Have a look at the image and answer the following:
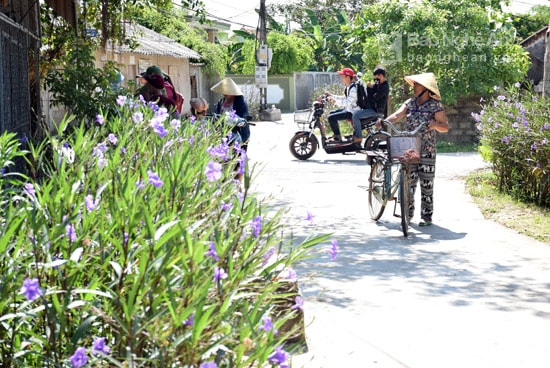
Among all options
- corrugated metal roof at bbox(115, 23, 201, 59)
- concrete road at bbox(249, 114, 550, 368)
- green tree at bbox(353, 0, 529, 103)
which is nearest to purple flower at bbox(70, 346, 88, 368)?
concrete road at bbox(249, 114, 550, 368)

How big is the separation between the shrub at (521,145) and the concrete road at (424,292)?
0.76 metres

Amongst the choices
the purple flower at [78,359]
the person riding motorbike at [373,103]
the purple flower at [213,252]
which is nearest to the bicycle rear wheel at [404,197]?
the purple flower at [213,252]

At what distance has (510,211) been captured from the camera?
1170 centimetres

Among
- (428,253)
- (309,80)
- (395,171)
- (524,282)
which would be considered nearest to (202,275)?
(524,282)

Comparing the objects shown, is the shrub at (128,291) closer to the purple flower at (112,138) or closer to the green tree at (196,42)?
the purple flower at (112,138)

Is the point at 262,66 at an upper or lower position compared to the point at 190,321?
upper

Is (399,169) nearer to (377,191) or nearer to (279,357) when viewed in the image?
(377,191)

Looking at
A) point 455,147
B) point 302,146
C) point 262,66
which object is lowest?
point 455,147

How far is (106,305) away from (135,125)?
349 centimetres

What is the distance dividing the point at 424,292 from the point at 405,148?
10.6ft

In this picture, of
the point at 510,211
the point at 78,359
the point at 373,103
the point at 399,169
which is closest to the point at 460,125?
the point at 373,103

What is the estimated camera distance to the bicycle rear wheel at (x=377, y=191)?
10854mm

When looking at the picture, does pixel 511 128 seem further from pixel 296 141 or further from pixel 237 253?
pixel 237 253

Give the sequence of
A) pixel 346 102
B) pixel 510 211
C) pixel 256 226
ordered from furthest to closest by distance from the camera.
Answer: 1. pixel 346 102
2. pixel 510 211
3. pixel 256 226
